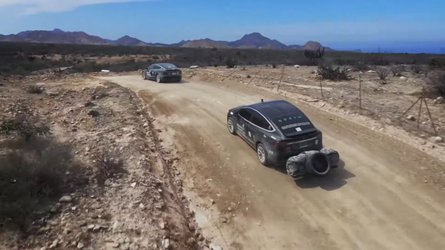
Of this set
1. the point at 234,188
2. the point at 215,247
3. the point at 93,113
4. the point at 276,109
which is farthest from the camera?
the point at 93,113

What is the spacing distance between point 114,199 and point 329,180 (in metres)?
6.66

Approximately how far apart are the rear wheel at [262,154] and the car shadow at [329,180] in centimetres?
138

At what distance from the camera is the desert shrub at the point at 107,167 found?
11999mm

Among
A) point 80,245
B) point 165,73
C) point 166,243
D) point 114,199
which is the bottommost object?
point 166,243

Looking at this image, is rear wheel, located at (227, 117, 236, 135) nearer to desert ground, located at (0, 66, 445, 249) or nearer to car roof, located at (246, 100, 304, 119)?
desert ground, located at (0, 66, 445, 249)

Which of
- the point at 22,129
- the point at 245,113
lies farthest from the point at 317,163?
the point at 22,129

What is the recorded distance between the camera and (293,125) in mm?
13352

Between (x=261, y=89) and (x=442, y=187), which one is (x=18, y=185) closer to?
(x=442, y=187)

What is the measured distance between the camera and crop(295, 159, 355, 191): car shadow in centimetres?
1234

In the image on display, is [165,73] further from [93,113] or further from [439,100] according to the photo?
[439,100]

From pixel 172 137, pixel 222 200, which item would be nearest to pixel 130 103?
pixel 172 137

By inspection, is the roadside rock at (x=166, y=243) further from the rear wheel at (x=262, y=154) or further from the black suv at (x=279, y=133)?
the rear wheel at (x=262, y=154)

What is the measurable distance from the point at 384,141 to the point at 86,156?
11494mm

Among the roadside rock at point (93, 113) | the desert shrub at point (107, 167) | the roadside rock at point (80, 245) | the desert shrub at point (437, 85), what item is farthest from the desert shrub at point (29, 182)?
the desert shrub at point (437, 85)
